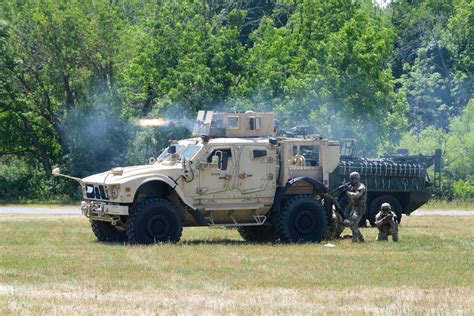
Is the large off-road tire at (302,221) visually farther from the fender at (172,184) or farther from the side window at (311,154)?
the fender at (172,184)

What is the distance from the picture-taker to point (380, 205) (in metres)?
30.1

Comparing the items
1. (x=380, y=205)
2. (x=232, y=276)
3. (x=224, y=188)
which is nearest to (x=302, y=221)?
(x=224, y=188)

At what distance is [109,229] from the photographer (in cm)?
2461

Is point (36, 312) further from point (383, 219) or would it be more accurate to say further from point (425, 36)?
point (425, 36)

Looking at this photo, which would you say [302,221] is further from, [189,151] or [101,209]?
[101,209]

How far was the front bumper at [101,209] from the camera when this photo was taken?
23.1 m

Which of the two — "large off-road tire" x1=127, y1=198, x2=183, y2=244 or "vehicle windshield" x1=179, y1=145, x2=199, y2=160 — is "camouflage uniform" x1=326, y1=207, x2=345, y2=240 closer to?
"vehicle windshield" x1=179, y1=145, x2=199, y2=160

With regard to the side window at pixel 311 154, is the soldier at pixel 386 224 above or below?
below

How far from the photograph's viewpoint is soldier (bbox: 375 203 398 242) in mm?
24656

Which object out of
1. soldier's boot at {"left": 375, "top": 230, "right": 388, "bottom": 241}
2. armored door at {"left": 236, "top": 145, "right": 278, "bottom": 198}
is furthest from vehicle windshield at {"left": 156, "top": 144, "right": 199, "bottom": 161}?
soldier's boot at {"left": 375, "top": 230, "right": 388, "bottom": 241}

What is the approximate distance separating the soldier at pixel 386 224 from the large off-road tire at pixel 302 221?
3.84 feet

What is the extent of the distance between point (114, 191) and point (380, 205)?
30.1ft

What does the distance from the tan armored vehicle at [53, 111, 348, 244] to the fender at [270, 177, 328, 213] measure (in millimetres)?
21

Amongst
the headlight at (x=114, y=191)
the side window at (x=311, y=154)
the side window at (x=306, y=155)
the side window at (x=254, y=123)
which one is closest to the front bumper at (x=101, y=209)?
the headlight at (x=114, y=191)
